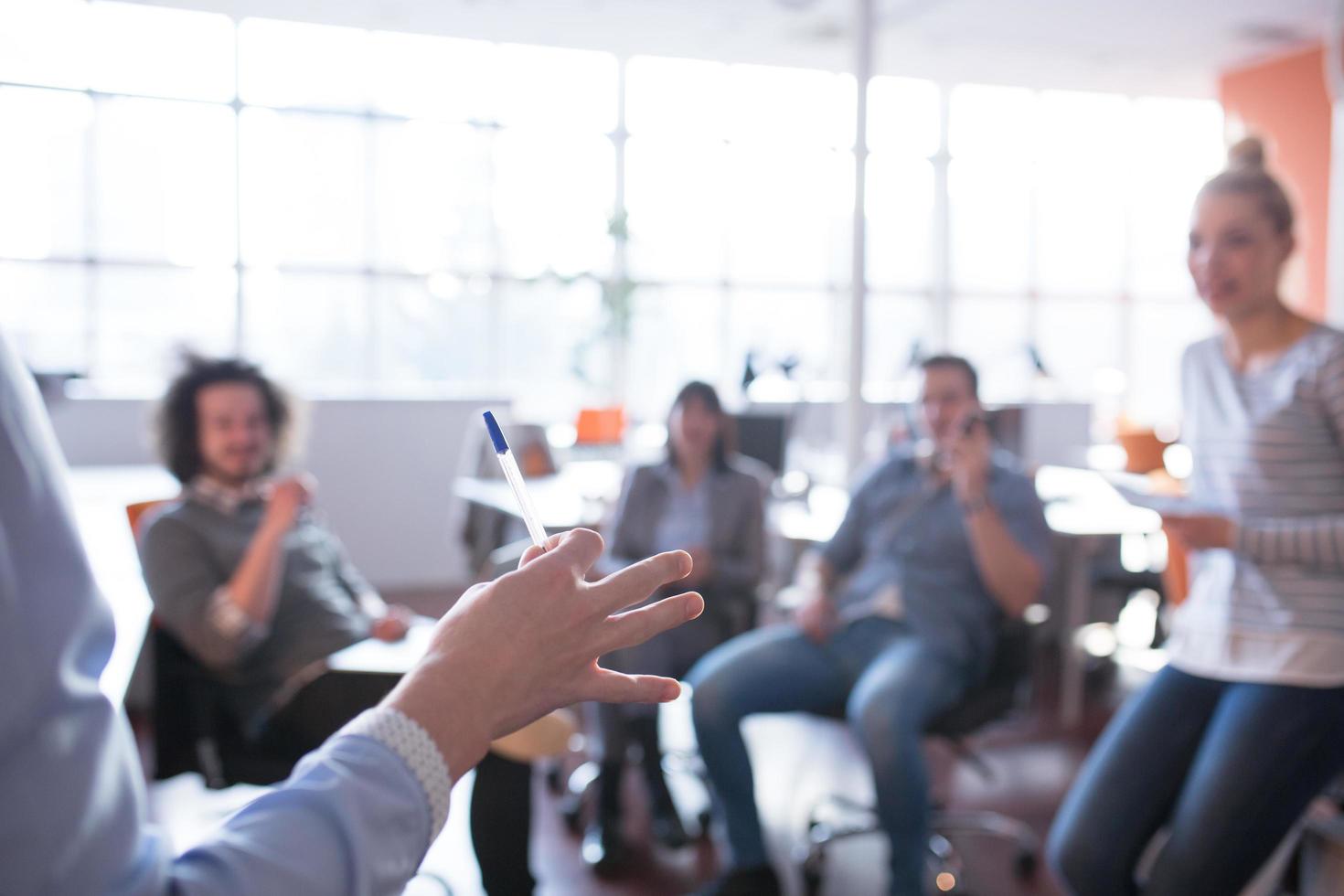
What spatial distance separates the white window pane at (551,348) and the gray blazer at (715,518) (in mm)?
4548

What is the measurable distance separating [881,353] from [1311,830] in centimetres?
771

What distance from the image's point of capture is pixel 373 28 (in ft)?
23.8

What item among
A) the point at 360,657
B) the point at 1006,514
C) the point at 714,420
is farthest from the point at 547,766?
the point at 1006,514

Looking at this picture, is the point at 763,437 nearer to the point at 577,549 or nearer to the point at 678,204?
the point at 577,549

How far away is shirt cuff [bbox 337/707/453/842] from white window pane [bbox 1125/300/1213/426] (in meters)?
9.78

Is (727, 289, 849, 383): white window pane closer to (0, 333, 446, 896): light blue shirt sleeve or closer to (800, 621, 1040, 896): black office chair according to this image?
(800, 621, 1040, 896): black office chair

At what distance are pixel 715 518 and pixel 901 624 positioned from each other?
67 centimetres

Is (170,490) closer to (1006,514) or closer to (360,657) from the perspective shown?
(360,657)

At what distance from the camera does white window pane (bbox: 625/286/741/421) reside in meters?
8.12

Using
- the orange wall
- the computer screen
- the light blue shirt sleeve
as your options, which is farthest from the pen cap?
the orange wall

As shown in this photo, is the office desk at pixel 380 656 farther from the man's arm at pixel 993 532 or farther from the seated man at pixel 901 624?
the man's arm at pixel 993 532

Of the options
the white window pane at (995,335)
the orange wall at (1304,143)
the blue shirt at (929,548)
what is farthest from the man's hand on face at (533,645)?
the white window pane at (995,335)

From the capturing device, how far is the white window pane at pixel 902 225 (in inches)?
357

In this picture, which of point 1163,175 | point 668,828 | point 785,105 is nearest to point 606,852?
point 668,828
